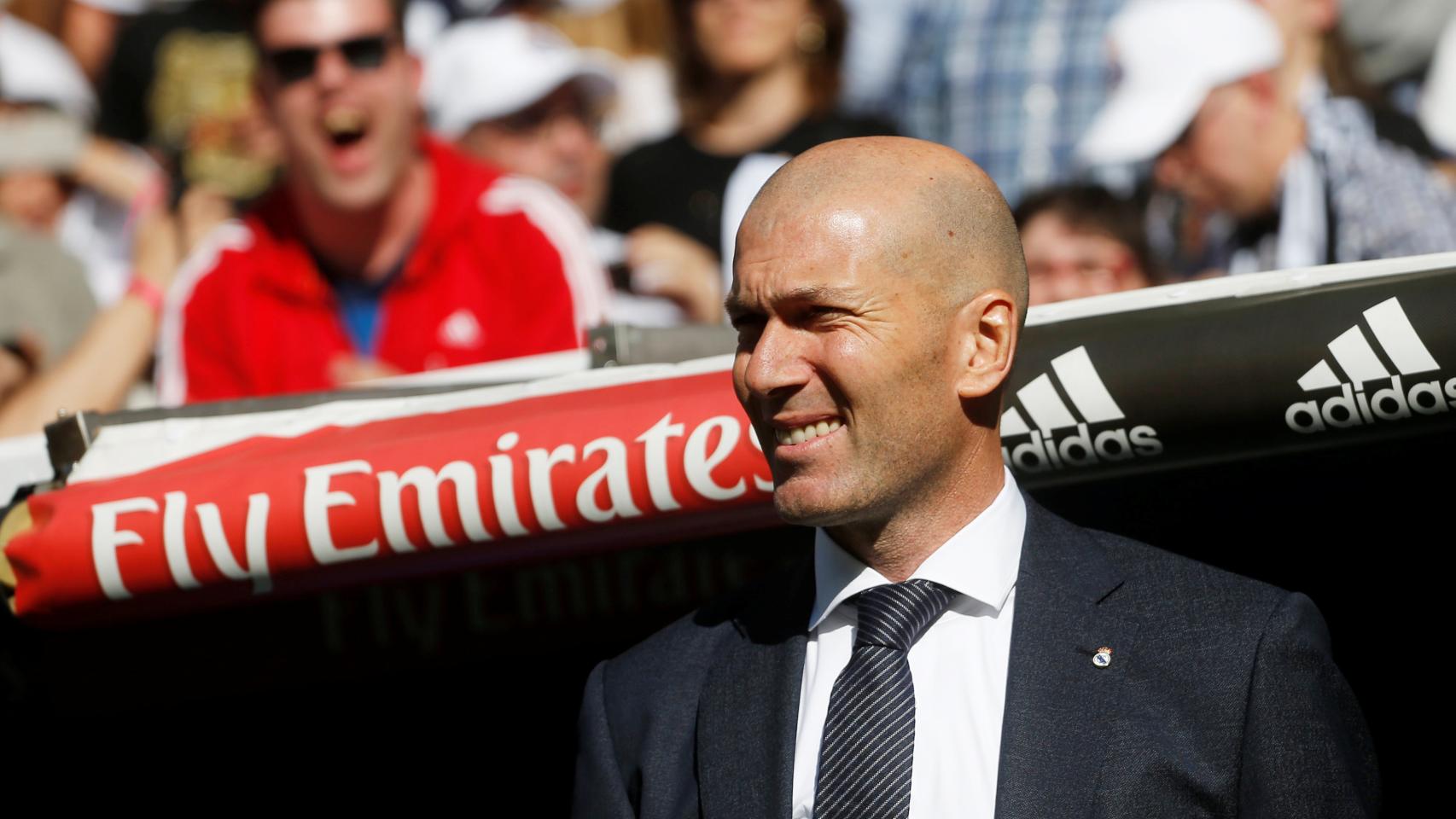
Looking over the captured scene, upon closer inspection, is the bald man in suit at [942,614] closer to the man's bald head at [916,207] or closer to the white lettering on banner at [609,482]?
the man's bald head at [916,207]

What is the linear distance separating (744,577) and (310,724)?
935 mm

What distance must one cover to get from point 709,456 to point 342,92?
271 cm

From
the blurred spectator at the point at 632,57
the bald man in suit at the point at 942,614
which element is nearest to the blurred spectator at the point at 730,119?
the blurred spectator at the point at 632,57

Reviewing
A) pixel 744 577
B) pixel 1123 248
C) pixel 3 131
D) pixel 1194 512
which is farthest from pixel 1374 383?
pixel 3 131

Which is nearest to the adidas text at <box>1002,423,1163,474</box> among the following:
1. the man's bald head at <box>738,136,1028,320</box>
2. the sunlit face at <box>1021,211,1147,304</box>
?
the man's bald head at <box>738,136,1028,320</box>

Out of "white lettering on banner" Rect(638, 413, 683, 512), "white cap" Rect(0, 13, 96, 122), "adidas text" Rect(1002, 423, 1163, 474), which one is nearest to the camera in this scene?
"adidas text" Rect(1002, 423, 1163, 474)

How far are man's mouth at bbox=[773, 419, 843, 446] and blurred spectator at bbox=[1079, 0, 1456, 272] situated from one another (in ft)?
9.09

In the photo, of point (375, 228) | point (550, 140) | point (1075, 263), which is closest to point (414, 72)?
point (375, 228)

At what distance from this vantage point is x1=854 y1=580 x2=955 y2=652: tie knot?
198 cm

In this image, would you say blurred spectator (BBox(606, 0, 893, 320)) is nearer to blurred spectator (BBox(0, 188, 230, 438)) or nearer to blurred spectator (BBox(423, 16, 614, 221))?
blurred spectator (BBox(423, 16, 614, 221))

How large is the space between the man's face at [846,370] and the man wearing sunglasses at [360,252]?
256 centimetres

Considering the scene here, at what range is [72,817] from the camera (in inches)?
120

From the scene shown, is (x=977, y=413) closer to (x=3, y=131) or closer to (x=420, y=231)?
(x=420, y=231)

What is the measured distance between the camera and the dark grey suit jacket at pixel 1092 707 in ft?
5.93
